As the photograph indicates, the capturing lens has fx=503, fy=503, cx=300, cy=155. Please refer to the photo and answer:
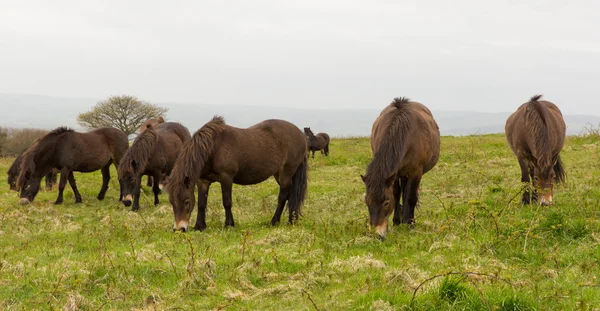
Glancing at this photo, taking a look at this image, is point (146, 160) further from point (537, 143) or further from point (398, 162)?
point (537, 143)

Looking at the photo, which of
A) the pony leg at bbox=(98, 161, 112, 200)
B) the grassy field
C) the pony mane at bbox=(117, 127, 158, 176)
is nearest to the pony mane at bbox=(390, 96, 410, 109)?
the grassy field

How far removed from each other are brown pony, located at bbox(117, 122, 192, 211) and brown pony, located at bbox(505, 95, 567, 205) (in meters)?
8.95

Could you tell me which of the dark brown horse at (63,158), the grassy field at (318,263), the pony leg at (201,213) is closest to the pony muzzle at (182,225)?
the grassy field at (318,263)

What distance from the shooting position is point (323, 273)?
20.1ft

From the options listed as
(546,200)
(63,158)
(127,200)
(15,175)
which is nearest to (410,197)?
(546,200)

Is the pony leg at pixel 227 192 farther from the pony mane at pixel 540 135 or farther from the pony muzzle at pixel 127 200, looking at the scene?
the pony mane at pixel 540 135

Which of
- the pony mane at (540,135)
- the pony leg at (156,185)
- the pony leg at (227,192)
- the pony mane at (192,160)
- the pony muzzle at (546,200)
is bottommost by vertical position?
the pony leg at (156,185)

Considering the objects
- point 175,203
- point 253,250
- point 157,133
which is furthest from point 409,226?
point 157,133

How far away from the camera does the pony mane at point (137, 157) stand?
42.7 ft

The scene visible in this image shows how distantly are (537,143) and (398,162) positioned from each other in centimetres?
342

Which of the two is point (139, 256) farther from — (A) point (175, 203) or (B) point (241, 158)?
(B) point (241, 158)

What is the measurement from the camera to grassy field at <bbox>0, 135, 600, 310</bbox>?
4.98m

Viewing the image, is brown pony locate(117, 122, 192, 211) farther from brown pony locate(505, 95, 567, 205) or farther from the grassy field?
brown pony locate(505, 95, 567, 205)

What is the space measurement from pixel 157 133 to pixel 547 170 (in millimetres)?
10057
